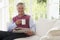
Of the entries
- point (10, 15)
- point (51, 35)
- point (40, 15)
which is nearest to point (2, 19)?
point (10, 15)

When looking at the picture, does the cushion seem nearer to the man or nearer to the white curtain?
the man

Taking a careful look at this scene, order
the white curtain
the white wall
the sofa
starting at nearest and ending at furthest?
the sofa → the white wall → the white curtain

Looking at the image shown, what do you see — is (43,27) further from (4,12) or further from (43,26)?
(4,12)

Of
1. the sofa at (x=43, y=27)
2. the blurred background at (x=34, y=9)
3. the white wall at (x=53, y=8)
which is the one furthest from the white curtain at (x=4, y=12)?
the sofa at (x=43, y=27)

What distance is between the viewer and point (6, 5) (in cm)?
459

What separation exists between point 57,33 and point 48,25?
106cm

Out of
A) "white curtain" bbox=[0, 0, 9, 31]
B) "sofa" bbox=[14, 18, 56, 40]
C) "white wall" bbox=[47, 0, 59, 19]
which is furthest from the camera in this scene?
"white curtain" bbox=[0, 0, 9, 31]

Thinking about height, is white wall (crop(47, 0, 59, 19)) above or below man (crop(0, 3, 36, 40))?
above

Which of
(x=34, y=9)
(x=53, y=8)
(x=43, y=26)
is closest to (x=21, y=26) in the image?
(x=43, y=26)

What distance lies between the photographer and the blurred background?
4.43 meters

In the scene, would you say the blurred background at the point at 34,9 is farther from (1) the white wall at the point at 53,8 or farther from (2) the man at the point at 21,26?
(2) the man at the point at 21,26

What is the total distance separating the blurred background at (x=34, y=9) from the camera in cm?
443

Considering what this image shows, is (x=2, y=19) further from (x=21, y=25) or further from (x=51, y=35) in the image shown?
(x=51, y=35)

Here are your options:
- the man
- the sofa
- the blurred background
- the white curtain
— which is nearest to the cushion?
the sofa
